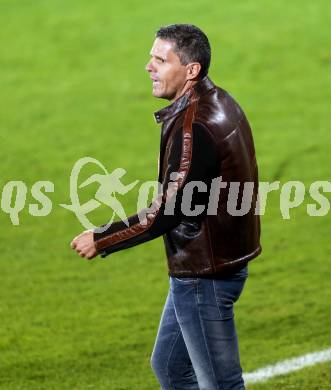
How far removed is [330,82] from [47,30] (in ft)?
12.2

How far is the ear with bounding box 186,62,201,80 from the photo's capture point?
495 cm

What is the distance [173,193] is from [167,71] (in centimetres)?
50

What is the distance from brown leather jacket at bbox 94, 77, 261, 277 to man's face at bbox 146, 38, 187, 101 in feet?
0.20

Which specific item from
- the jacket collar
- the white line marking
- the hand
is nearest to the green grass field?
the white line marking

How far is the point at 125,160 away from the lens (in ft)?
37.7

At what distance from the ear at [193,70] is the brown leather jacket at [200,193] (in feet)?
0.16

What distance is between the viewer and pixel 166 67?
4.98 meters

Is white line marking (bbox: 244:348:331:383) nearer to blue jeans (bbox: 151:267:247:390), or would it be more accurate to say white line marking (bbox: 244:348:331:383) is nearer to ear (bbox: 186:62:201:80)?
blue jeans (bbox: 151:267:247:390)

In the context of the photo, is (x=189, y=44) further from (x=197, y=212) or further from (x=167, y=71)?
(x=197, y=212)

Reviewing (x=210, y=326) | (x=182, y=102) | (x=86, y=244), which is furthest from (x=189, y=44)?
(x=210, y=326)

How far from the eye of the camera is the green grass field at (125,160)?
739 centimetres

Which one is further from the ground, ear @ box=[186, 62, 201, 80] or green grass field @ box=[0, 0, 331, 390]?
ear @ box=[186, 62, 201, 80]

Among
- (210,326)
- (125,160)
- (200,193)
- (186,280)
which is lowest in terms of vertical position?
(125,160)

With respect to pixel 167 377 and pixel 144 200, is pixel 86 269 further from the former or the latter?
pixel 167 377
